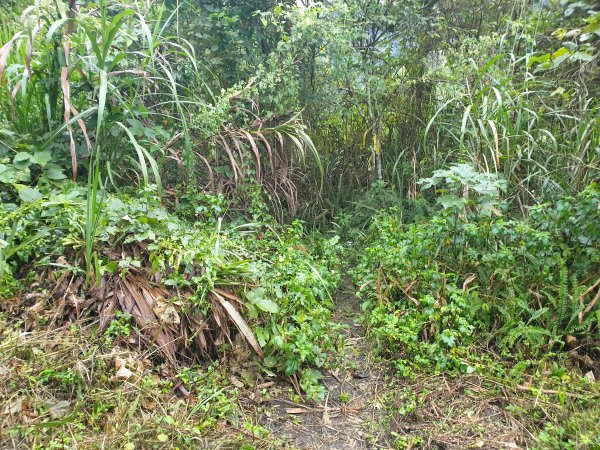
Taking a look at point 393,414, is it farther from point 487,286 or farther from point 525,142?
point 525,142

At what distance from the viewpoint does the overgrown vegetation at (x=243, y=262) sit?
1.89 meters

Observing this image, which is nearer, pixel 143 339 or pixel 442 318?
pixel 143 339

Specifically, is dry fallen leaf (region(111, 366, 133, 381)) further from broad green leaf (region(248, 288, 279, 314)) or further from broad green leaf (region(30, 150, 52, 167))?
broad green leaf (region(30, 150, 52, 167))

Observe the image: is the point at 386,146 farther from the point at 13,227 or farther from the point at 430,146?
the point at 13,227

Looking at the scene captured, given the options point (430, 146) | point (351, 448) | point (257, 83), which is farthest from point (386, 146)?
point (351, 448)

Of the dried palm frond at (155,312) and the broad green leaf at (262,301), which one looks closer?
the dried palm frond at (155,312)

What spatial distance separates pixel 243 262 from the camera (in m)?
2.36

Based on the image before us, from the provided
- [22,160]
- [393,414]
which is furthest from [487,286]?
[22,160]

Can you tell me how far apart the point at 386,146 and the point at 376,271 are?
1832mm

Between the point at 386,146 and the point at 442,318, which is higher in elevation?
the point at 386,146

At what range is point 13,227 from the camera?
6.87ft

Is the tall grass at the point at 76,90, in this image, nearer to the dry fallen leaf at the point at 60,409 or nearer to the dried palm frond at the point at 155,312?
the dried palm frond at the point at 155,312

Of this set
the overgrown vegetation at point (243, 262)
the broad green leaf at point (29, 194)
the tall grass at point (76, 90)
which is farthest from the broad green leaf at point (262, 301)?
the broad green leaf at point (29, 194)

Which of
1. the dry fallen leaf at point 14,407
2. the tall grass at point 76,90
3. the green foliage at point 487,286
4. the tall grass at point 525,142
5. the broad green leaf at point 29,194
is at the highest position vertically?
the tall grass at point 76,90
